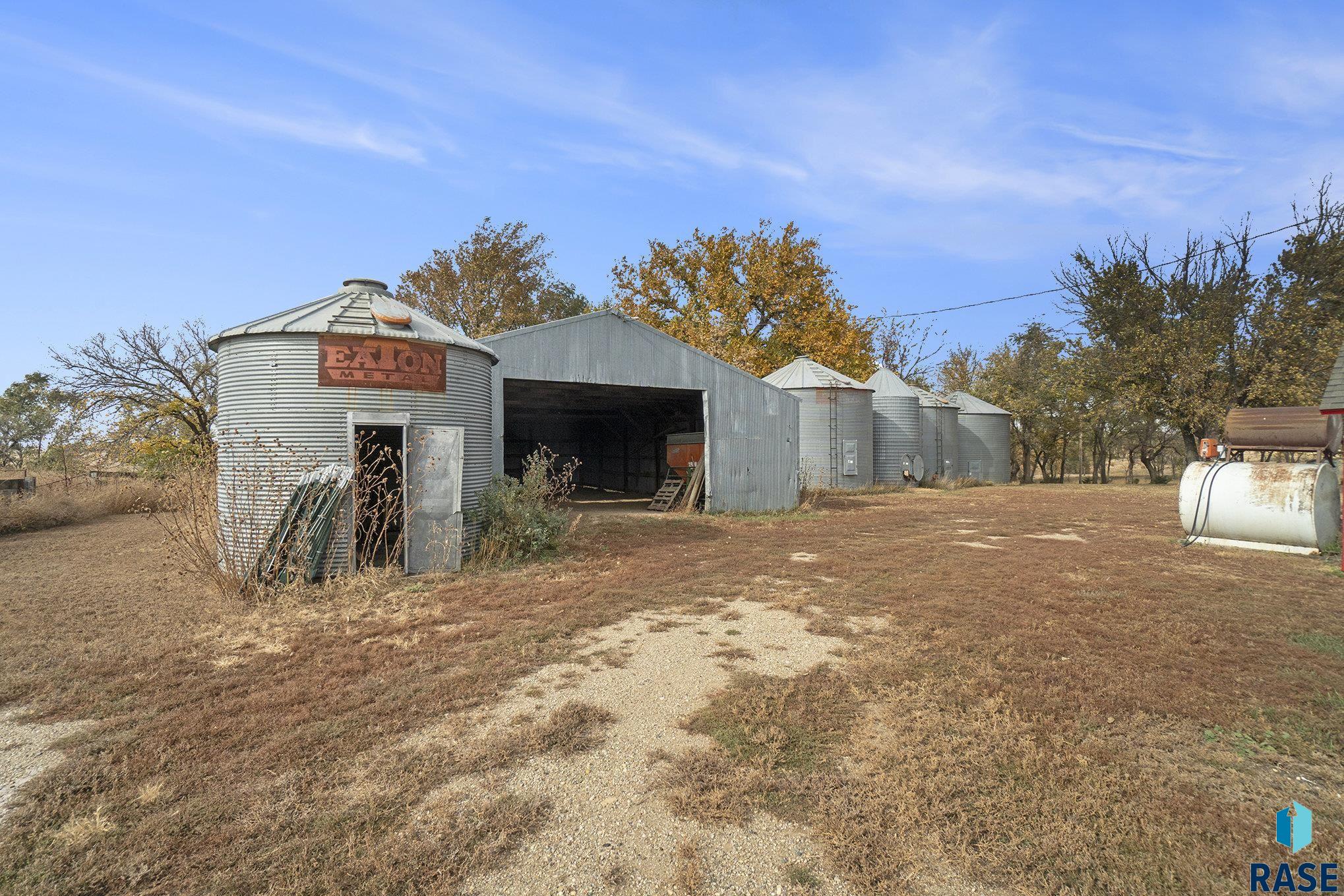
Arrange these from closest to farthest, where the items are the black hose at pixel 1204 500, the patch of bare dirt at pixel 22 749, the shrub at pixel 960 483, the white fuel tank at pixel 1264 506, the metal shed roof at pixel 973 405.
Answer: the patch of bare dirt at pixel 22 749
the white fuel tank at pixel 1264 506
the black hose at pixel 1204 500
the shrub at pixel 960 483
the metal shed roof at pixel 973 405

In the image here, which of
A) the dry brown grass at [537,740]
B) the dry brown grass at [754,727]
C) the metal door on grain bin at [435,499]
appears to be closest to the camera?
the dry brown grass at [754,727]

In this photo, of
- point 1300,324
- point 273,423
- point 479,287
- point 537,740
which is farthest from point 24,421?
point 1300,324

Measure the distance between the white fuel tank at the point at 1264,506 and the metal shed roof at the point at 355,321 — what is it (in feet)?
47.9

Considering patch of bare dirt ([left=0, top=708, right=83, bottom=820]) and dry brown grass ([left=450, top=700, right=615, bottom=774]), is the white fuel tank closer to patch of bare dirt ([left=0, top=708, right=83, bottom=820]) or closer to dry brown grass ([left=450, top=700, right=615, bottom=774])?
dry brown grass ([left=450, top=700, right=615, bottom=774])

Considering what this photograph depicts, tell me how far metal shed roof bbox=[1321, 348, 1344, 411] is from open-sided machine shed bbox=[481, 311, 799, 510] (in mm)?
11755

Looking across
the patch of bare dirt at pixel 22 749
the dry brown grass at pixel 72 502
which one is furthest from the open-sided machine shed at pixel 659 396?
the patch of bare dirt at pixel 22 749

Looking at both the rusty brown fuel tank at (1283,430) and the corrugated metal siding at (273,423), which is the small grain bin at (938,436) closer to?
the rusty brown fuel tank at (1283,430)

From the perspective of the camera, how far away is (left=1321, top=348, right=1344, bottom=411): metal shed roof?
11.2m

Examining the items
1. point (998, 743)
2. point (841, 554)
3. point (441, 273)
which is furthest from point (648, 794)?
point (441, 273)

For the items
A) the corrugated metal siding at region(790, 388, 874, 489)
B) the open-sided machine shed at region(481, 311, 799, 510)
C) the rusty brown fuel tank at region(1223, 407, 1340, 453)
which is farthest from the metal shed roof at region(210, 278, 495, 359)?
the corrugated metal siding at region(790, 388, 874, 489)

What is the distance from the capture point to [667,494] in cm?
2098

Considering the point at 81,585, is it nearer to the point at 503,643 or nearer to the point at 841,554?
the point at 503,643

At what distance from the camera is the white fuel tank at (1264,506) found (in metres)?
12.5

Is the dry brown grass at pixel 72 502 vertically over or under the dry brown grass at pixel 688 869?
over
